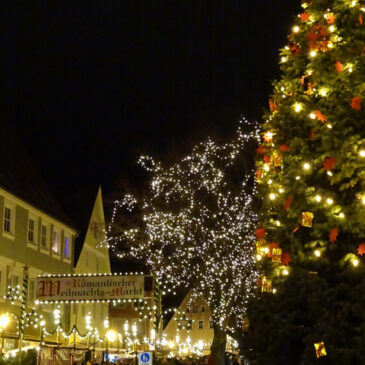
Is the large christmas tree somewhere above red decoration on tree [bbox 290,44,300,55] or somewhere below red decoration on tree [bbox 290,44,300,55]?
below

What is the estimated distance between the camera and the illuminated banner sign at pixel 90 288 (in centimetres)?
2622

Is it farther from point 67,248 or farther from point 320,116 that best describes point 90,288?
point 320,116

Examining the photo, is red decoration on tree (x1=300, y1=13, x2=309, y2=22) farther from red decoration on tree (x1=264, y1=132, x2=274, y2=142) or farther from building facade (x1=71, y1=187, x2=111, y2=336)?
building facade (x1=71, y1=187, x2=111, y2=336)

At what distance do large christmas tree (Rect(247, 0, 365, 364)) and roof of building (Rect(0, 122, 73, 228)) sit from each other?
20.5 meters

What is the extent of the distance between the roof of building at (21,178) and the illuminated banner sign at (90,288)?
19.1 feet

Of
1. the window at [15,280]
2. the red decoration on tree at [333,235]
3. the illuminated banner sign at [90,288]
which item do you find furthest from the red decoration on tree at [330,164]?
the window at [15,280]

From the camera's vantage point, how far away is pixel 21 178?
35.9 m

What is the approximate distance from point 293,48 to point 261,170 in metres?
2.32

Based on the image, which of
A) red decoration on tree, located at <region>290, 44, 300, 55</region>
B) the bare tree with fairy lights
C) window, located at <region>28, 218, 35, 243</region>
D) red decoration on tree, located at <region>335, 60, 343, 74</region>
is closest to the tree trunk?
the bare tree with fairy lights

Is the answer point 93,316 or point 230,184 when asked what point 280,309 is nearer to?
point 230,184

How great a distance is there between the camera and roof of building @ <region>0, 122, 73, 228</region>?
3328 cm

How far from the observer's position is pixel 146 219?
3042 cm

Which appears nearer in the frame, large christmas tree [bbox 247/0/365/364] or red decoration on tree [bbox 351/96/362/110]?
large christmas tree [bbox 247/0/365/364]

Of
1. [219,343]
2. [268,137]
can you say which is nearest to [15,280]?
[219,343]
